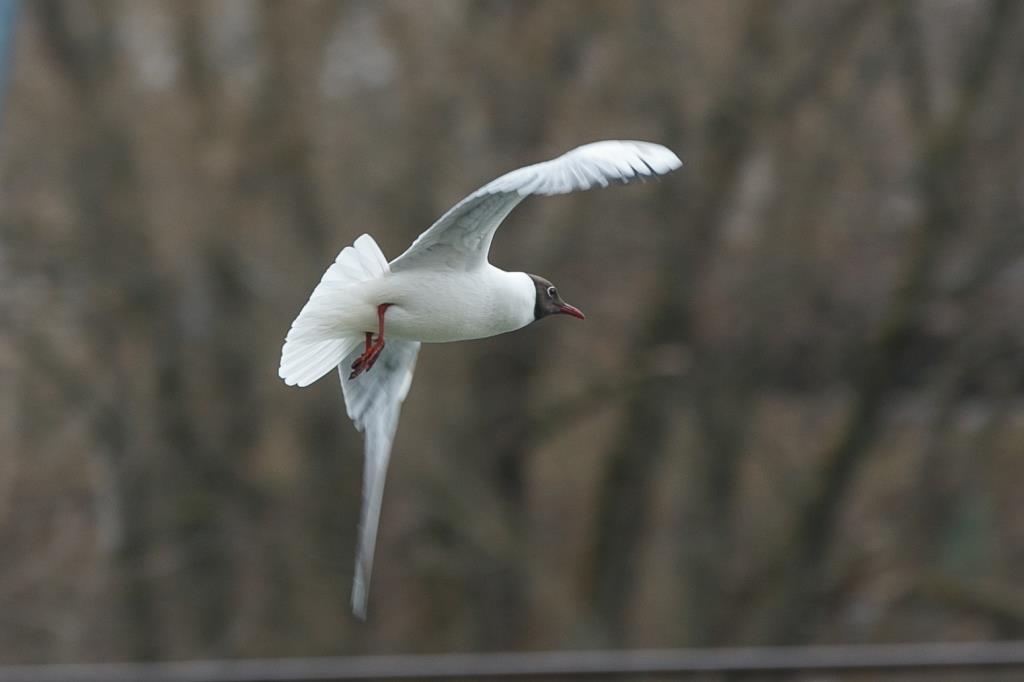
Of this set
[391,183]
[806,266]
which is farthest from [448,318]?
[806,266]

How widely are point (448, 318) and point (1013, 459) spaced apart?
4.44 meters

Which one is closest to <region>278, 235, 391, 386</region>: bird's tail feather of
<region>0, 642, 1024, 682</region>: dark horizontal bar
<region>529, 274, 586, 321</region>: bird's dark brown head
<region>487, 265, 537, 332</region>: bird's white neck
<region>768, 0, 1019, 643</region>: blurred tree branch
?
<region>487, 265, 537, 332</region>: bird's white neck

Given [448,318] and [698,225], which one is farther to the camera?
[698,225]

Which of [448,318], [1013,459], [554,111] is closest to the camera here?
[448,318]

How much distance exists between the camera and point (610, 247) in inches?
247

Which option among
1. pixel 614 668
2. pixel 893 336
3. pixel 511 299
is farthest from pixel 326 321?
pixel 893 336

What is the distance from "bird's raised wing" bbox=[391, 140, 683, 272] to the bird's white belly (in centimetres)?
3

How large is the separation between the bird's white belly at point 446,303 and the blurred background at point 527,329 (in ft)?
10.6

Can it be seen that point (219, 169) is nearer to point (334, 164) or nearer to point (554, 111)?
point (334, 164)

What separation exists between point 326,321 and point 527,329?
11.8ft

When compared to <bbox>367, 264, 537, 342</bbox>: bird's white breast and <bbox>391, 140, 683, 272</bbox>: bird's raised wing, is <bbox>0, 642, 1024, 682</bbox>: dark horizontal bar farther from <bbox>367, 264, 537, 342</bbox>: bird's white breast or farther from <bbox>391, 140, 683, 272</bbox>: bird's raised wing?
<bbox>391, 140, 683, 272</bbox>: bird's raised wing

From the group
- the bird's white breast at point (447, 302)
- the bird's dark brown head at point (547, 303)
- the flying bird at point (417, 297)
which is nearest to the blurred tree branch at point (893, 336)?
the bird's dark brown head at point (547, 303)

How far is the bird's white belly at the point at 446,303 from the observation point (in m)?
2.66

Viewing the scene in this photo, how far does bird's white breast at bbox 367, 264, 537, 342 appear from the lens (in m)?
2.66
